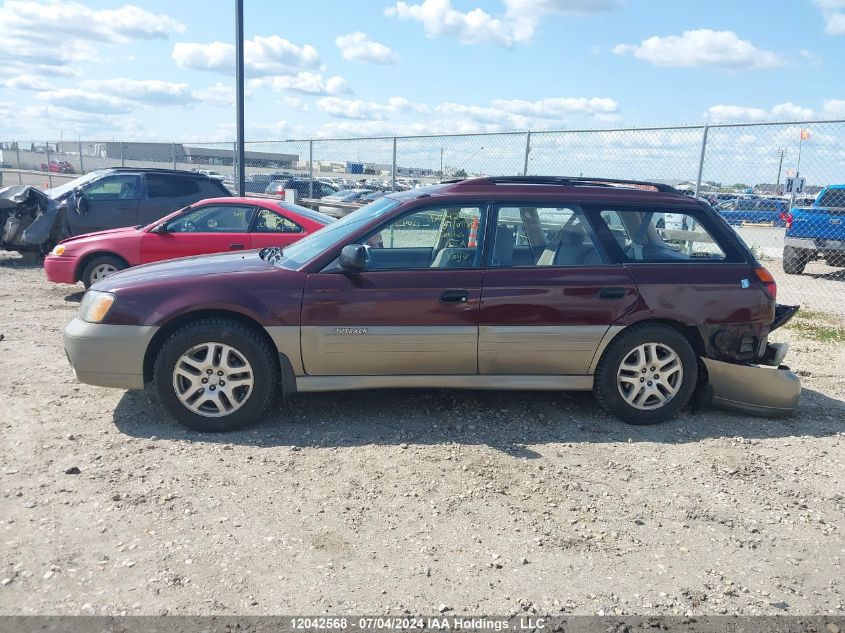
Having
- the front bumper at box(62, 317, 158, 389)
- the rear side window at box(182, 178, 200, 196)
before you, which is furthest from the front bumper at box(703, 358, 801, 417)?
the rear side window at box(182, 178, 200, 196)

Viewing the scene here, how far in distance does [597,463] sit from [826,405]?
253 centimetres

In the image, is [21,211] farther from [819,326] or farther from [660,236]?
[819,326]

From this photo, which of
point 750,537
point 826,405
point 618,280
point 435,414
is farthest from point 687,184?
point 750,537

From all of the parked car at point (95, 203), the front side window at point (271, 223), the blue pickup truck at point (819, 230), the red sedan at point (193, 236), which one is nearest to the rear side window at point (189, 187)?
the parked car at point (95, 203)

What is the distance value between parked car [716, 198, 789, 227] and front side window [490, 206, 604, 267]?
13.5 m

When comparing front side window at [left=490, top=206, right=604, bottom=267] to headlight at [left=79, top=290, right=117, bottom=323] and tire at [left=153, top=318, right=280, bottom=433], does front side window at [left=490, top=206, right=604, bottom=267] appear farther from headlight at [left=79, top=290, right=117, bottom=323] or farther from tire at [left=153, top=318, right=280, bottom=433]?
headlight at [left=79, top=290, right=117, bottom=323]

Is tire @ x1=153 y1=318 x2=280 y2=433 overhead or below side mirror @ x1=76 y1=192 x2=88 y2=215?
below

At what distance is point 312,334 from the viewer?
464 centimetres

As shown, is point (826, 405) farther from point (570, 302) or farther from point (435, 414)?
point (435, 414)

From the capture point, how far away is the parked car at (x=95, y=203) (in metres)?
11.6

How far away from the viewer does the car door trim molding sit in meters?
4.72

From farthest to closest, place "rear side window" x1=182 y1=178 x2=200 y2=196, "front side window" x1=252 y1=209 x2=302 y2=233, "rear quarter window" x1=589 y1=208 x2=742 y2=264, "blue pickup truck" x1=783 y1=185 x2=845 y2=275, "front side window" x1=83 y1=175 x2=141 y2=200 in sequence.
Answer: "blue pickup truck" x1=783 y1=185 x2=845 y2=275, "rear side window" x1=182 y1=178 x2=200 y2=196, "front side window" x1=83 y1=175 x2=141 y2=200, "front side window" x1=252 y1=209 x2=302 y2=233, "rear quarter window" x1=589 y1=208 x2=742 y2=264

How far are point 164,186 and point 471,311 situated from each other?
30.5 feet

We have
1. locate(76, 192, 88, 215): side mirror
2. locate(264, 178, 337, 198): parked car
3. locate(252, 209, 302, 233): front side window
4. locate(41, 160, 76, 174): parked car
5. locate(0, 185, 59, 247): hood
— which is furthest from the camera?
locate(41, 160, 76, 174): parked car
